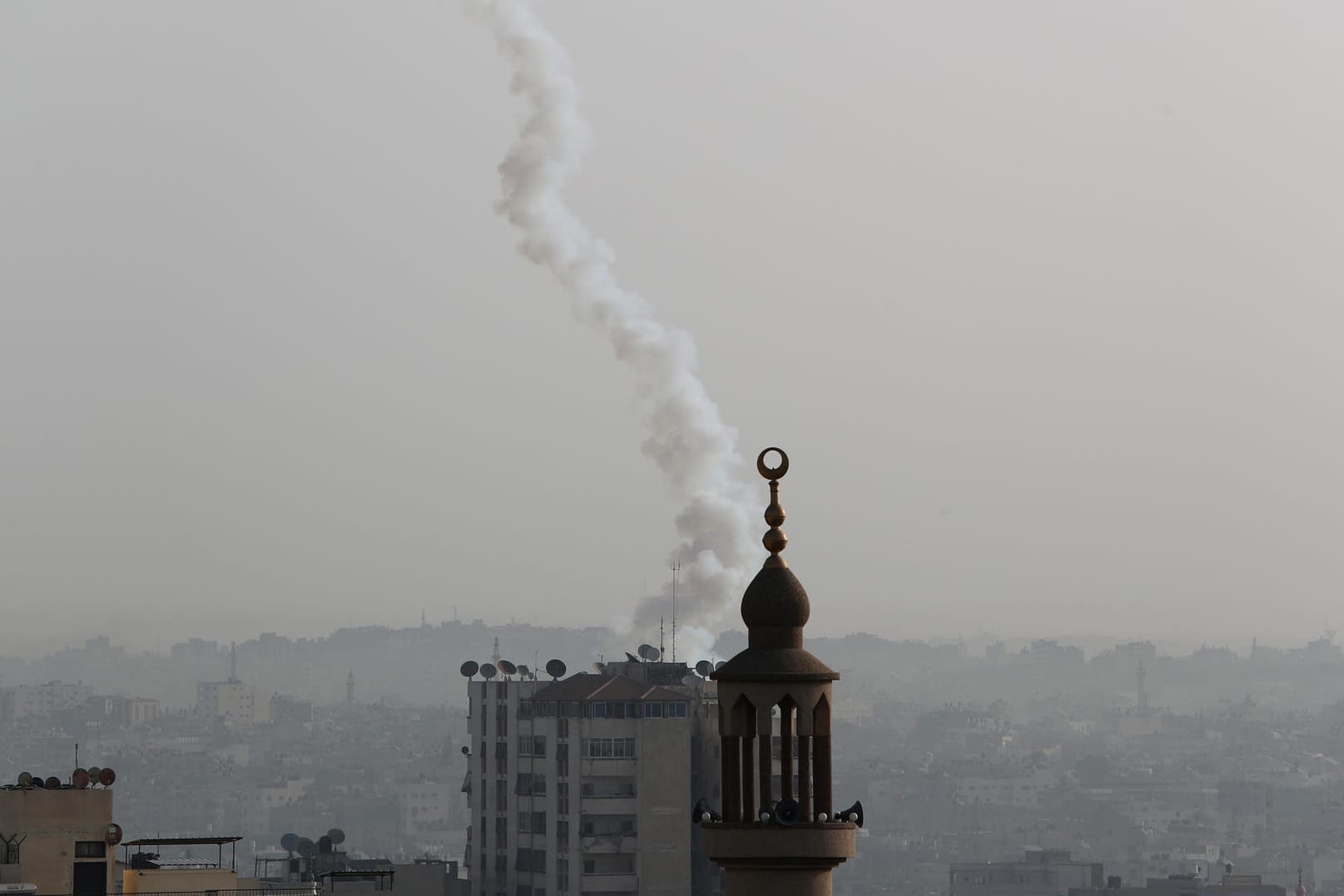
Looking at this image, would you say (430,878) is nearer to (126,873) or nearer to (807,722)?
(126,873)

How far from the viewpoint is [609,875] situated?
180125 mm

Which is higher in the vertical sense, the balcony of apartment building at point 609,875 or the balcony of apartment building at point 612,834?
the balcony of apartment building at point 612,834

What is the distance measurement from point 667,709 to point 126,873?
78829mm

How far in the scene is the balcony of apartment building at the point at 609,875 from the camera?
179 meters

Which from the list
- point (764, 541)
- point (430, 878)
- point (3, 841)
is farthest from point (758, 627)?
point (430, 878)

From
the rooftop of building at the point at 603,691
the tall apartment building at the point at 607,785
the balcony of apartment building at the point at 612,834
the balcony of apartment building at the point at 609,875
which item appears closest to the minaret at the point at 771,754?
the tall apartment building at the point at 607,785

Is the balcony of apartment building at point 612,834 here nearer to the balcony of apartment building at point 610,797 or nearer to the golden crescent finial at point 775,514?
the balcony of apartment building at point 610,797

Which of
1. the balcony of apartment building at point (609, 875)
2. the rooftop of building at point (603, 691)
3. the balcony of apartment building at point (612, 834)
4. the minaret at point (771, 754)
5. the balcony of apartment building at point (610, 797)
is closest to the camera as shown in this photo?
the minaret at point (771, 754)

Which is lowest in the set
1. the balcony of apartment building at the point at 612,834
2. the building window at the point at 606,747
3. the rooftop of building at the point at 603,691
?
the balcony of apartment building at the point at 612,834

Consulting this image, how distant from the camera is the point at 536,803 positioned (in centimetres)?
18612

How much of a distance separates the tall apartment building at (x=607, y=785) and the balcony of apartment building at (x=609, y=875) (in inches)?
3.1

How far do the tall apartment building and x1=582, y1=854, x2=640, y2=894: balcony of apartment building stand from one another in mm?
78

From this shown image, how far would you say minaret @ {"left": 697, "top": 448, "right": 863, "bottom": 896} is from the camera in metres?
34.7

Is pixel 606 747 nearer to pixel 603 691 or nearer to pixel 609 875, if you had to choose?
pixel 603 691
